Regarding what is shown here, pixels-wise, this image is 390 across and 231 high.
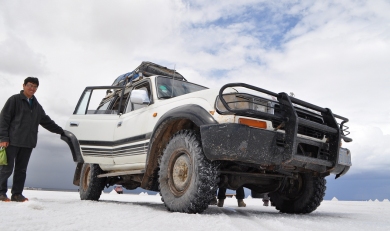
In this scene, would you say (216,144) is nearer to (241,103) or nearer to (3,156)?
(241,103)

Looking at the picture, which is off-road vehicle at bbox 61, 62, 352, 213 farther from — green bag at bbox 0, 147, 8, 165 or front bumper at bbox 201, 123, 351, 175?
green bag at bbox 0, 147, 8, 165

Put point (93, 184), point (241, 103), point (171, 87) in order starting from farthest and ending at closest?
point (93, 184) < point (171, 87) < point (241, 103)

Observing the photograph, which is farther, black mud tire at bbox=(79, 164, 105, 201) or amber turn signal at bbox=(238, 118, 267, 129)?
black mud tire at bbox=(79, 164, 105, 201)

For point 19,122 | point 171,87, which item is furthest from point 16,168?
point 171,87

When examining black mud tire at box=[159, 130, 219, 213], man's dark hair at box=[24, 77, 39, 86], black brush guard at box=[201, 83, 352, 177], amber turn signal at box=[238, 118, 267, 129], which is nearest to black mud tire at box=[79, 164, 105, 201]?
man's dark hair at box=[24, 77, 39, 86]

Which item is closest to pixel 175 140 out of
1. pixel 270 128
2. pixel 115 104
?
pixel 270 128

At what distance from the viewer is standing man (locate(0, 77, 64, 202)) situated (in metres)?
4.64

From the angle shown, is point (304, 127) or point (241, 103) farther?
point (304, 127)

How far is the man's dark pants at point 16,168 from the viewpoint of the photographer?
15.2 feet

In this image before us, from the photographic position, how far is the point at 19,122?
470 centimetres

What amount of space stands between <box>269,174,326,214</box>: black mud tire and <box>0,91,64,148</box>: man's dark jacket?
140 inches

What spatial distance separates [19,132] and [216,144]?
2.85 meters

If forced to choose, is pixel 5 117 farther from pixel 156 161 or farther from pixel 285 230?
pixel 285 230

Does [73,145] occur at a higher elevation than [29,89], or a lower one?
lower
